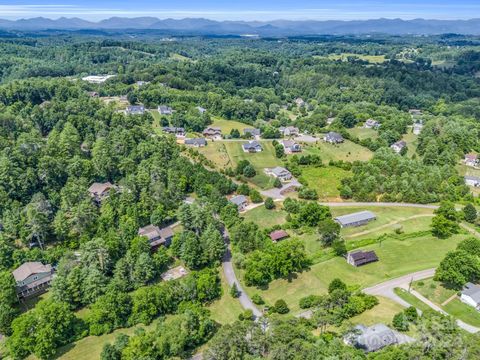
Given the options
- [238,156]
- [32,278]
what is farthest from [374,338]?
[238,156]

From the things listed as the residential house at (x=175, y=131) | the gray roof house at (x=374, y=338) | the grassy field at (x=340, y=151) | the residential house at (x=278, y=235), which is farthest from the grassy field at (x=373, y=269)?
the residential house at (x=175, y=131)

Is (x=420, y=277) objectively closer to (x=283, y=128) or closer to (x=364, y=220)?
(x=364, y=220)

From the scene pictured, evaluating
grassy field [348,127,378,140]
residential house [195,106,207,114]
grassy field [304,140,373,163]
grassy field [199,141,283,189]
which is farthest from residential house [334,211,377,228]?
residential house [195,106,207,114]

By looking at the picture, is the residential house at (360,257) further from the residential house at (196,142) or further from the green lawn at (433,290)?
the residential house at (196,142)

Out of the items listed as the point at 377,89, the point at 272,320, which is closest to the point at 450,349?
the point at 272,320

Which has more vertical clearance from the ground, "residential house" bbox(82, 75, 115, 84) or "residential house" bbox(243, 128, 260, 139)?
"residential house" bbox(82, 75, 115, 84)

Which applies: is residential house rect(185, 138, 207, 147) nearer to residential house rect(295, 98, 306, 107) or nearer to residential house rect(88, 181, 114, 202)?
residential house rect(88, 181, 114, 202)
